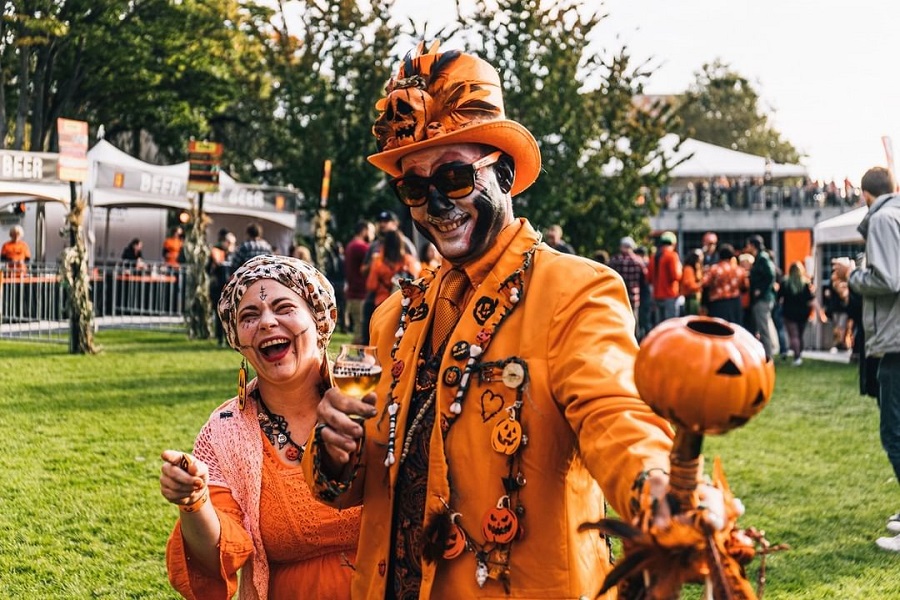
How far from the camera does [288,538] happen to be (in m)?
3.36

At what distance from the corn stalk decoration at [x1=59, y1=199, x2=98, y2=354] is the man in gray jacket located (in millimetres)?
11732

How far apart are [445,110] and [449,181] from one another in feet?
0.61

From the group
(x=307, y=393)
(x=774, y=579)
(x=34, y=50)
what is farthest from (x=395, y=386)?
(x=34, y=50)

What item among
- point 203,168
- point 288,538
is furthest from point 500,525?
point 203,168

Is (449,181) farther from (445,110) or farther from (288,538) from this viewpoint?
(288,538)

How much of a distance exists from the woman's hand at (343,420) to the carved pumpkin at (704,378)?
829 millimetres

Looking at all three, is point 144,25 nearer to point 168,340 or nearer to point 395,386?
point 168,340

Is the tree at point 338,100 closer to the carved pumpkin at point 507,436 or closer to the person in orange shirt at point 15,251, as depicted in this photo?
the person in orange shirt at point 15,251

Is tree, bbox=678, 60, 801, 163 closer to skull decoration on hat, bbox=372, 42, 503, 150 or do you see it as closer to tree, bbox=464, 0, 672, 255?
tree, bbox=464, 0, 672, 255

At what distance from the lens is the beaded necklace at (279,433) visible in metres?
3.47

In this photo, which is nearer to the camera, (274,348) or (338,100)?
(274,348)

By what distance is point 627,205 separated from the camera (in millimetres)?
23188

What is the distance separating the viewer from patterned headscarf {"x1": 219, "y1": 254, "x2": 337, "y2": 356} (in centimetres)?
350

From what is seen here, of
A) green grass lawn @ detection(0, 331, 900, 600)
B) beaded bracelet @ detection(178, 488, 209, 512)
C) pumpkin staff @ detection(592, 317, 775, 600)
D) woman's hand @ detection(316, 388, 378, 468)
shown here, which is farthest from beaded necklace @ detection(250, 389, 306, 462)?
green grass lawn @ detection(0, 331, 900, 600)
